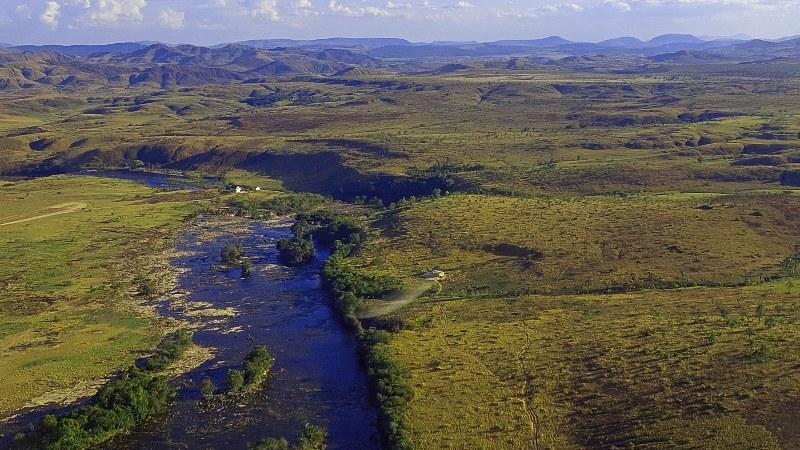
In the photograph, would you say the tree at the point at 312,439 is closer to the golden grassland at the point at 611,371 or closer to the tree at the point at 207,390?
the golden grassland at the point at 611,371

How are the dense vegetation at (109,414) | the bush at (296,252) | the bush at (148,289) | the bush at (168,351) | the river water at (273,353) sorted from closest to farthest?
the dense vegetation at (109,414), the river water at (273,353), the bush at (168,351), the bush at (148,289), the bush at (296,252)

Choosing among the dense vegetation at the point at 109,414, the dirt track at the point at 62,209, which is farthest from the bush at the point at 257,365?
the dirt track at the point at 62,209

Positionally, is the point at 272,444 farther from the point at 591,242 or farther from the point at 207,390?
the point at 591,242

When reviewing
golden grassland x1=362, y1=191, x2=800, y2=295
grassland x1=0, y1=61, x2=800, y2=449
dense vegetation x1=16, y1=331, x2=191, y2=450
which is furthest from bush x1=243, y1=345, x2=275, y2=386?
golden grassland x1=362, y1=191, x2=800, y2=295

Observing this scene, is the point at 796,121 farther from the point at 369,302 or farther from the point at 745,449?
the point at 745,449

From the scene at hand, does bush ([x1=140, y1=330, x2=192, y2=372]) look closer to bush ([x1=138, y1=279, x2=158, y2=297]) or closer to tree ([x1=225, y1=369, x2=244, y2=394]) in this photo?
tree ([x1=225, y1=369, x2=244, y2=394])

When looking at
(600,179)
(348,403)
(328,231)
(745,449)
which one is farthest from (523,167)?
(745,449)

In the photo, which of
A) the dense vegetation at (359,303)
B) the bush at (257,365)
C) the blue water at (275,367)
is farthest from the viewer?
the bush at (257,365)

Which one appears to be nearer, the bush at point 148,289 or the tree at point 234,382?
the tree at point 234,382
